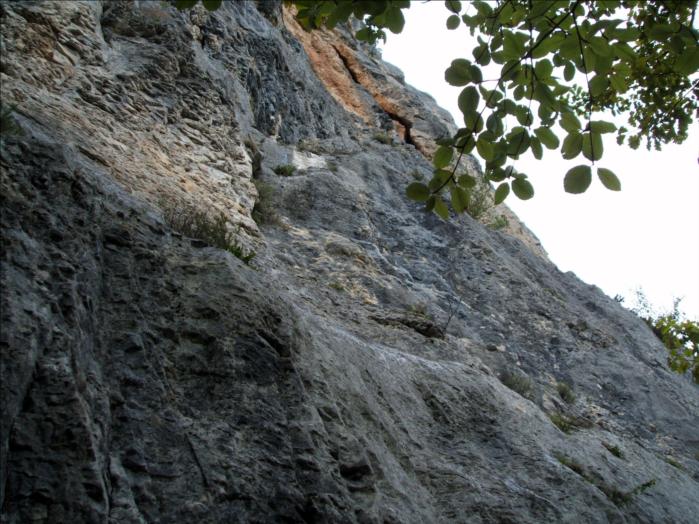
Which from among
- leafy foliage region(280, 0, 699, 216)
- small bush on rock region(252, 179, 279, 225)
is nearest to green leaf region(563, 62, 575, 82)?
leafy foliage region(280, 0, 699, 216)

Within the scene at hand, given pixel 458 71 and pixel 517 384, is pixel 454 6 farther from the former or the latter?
pixel 517 384

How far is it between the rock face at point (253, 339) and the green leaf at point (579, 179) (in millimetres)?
2233

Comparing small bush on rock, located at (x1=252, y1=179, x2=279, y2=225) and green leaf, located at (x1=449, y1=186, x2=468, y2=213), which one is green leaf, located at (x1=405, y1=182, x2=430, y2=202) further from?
small bush on rock, located at (x1=252, y1=179, x2=279, y2=225)

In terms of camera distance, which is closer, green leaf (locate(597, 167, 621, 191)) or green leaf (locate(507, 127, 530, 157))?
green leaf (locate(597, 167, 621, 191))

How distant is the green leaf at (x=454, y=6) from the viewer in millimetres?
3414

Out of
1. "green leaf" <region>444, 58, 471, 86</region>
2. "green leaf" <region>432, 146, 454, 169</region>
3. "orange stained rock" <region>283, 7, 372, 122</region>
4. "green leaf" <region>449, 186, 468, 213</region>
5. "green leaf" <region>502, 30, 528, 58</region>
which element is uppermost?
"orange stained rock" <region>283, 7, 372, 122</region>

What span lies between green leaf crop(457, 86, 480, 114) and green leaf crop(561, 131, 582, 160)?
1.51 ft

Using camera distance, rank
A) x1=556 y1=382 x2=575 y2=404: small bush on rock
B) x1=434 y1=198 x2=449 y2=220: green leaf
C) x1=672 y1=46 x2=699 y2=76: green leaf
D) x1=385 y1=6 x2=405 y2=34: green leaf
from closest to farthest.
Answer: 1. x1=385 y1=6 x2=405 y2=34: green leaf
2. x1=672 y1=46 x2=699 y2=76: green leaf
3. x1=434 y1=198 x2=449 y2=220: green leaf
4. x1=556 y1=382 x2=575 y2=404: small bush on rock

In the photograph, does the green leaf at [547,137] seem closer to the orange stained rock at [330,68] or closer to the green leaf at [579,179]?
the green leaf at [579,179]

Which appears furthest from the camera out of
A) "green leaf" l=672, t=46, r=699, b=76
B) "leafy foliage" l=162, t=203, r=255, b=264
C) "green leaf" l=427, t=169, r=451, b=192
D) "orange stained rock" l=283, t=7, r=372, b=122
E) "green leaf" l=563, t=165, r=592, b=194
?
"orange stained rock" l=283, t=7, r=372, b=122

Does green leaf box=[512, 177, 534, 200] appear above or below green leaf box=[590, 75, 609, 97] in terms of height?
below

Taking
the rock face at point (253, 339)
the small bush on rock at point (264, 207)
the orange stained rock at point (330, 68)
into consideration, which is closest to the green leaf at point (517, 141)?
the rock face at point (253, 339)

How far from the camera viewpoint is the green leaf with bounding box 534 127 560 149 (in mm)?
3236

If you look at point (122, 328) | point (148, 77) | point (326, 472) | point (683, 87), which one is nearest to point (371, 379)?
point (326, 472)
